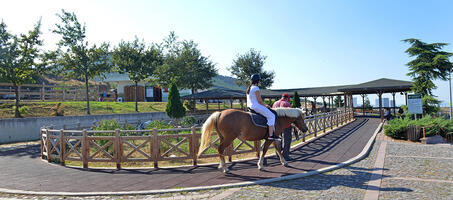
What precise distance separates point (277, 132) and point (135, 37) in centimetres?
2454

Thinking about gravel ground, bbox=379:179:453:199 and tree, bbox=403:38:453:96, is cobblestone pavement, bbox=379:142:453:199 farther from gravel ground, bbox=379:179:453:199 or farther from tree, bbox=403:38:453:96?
tree, bbox=403:38:453:96

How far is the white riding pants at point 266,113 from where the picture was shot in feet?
21.7

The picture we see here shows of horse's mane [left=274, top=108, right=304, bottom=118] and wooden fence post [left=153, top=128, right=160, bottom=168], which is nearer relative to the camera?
horse's mane [left=274, top=108, right=304, bottom=118]

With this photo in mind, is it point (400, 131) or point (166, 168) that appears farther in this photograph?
point (400, 131)

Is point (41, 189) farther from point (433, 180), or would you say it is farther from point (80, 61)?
point (80, 61)

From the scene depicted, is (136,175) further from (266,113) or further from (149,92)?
(149,92)

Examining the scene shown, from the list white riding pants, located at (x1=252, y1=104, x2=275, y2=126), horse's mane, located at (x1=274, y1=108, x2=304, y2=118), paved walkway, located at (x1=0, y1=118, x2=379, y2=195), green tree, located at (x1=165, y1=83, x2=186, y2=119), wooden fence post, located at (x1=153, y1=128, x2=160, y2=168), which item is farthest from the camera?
green tree, located at (x1=165, y1=83, x2=186, y2=119)

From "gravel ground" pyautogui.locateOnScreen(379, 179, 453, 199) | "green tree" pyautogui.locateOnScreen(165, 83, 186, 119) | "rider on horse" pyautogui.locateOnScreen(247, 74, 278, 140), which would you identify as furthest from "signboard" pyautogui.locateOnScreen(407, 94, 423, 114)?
"green tree" pyautogui.locateOnScreen(165, 83, 186, 119)

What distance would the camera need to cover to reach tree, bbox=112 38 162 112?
2547 centimetres

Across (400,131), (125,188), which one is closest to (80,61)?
(125,188)

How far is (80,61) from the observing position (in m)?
20.1

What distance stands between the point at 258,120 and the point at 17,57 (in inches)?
712

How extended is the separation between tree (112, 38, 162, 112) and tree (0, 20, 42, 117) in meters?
8.22

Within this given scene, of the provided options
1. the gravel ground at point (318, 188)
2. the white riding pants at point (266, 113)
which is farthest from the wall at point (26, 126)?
the gravel ground at point (318, 188)
